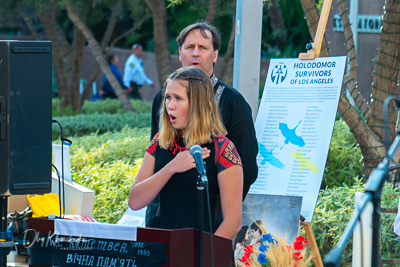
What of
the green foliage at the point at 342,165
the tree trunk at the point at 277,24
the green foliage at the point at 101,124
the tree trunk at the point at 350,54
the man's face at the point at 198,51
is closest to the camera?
the man's face at the point at 198,51

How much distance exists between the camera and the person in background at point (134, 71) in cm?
1650

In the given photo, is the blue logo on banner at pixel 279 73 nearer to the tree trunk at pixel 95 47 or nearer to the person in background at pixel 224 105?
the person in background at pixel 224 105

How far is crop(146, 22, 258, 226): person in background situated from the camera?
367 cm

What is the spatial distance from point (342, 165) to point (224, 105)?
10.9ft

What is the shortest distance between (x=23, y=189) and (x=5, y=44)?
0.78 metres

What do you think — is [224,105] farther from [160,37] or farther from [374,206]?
[160,37]

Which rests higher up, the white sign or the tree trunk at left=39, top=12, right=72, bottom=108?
the white sign

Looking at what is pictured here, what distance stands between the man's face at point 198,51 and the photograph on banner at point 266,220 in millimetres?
1016

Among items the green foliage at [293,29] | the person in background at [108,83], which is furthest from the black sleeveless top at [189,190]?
the person in background at [108,83]

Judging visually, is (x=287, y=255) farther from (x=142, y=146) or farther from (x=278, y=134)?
(x=142, y=146)

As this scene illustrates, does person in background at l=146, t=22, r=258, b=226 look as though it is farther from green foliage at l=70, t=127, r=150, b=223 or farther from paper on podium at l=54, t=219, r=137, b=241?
green foliage at l=70, t=127, r=150, b=223

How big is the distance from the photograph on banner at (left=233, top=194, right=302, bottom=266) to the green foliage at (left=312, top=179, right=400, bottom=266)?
0.67 meters

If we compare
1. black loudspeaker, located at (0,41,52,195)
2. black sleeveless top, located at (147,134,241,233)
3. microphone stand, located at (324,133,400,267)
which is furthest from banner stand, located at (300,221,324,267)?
microphone stand, located at (324,133,400,267)

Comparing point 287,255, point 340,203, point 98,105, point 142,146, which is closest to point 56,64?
point 98,105
